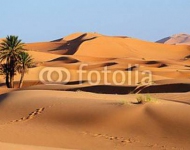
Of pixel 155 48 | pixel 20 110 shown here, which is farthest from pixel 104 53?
pixel 20 110

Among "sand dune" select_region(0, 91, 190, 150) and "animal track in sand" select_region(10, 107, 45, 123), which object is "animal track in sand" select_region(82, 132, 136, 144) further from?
"animal track in sand" select_region(10, 107, 45, 123)

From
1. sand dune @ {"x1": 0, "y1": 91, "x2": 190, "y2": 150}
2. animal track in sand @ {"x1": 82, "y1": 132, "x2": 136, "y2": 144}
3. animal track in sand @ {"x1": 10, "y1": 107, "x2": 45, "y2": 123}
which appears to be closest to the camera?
sand dune @ {"x1": 0, "y1": 91, "x2": 190, "y2": 150}

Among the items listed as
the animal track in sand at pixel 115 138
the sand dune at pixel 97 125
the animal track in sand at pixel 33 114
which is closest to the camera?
the sand dune at pixel 97 125

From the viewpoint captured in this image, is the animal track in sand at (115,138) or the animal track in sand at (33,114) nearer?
the animal track in sand at (115,138)

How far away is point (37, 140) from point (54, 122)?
2.23 metres

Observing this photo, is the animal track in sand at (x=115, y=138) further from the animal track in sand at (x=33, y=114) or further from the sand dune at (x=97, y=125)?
the animal track in sand at (x=33, y=114)

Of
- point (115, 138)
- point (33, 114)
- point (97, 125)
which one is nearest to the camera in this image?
point (115, 138)

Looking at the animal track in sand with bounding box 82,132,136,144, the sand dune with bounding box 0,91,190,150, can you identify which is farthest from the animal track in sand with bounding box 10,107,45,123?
the animal track in sand with bounding box 82,132,136,144

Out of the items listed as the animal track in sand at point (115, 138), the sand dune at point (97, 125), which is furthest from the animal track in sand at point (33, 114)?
the animal track in sand at point (115, 138)

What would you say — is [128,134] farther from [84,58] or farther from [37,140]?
[84,58]

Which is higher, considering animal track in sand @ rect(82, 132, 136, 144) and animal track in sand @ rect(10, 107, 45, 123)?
animal track in sand @ rect(10, 107, 45, 123)

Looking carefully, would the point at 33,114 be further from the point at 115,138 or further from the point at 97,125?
the point at 115,138

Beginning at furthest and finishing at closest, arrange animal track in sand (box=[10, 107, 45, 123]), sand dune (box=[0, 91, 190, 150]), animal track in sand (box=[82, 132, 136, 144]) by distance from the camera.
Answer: animal track in sand (box=[10, 107, 45, 123]), animal track in sand (box=[82, 132, 136, 144]), sand dune (box=[0, 91, 190, 150])

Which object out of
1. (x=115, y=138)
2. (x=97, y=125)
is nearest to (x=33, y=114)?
(x=97, y=125)
